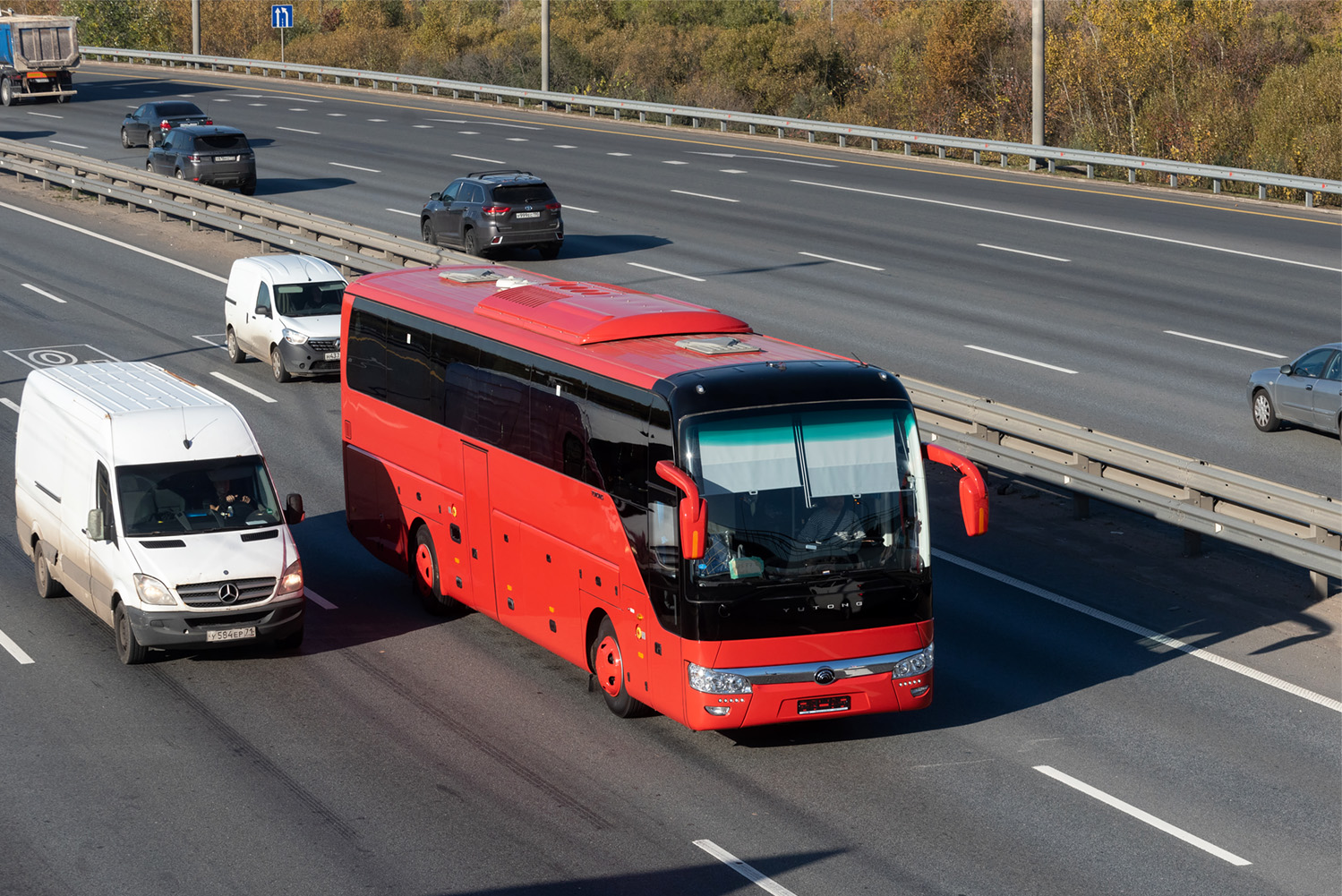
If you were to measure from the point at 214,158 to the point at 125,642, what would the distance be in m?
29.0

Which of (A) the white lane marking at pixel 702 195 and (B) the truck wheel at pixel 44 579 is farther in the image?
(A) the white lane marking at pixel 702 195

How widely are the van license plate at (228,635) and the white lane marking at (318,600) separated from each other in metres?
2.07

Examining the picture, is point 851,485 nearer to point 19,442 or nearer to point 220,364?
point 19,442

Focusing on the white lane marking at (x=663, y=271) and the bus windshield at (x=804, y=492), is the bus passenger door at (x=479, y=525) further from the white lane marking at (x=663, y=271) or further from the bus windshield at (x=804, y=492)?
the white lane marking at (x=663, y=271)

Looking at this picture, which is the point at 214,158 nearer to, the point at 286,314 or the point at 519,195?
the point at 519,195

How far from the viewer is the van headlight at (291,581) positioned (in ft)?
45.3

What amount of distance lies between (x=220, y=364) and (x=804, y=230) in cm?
1570

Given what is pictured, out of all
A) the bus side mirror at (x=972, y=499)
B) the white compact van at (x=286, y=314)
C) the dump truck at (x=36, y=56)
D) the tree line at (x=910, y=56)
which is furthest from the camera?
the dump truck at (x=36, y=56)

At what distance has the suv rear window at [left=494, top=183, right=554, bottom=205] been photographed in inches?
1312

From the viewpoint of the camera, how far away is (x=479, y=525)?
1452 centimetres

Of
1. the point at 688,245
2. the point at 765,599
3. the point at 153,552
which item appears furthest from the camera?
the point at 688,245

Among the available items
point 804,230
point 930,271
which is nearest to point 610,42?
point 804,230

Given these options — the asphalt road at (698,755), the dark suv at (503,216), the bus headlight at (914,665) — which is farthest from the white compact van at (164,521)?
the dark suv at (503,216)

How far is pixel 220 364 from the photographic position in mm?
26562
